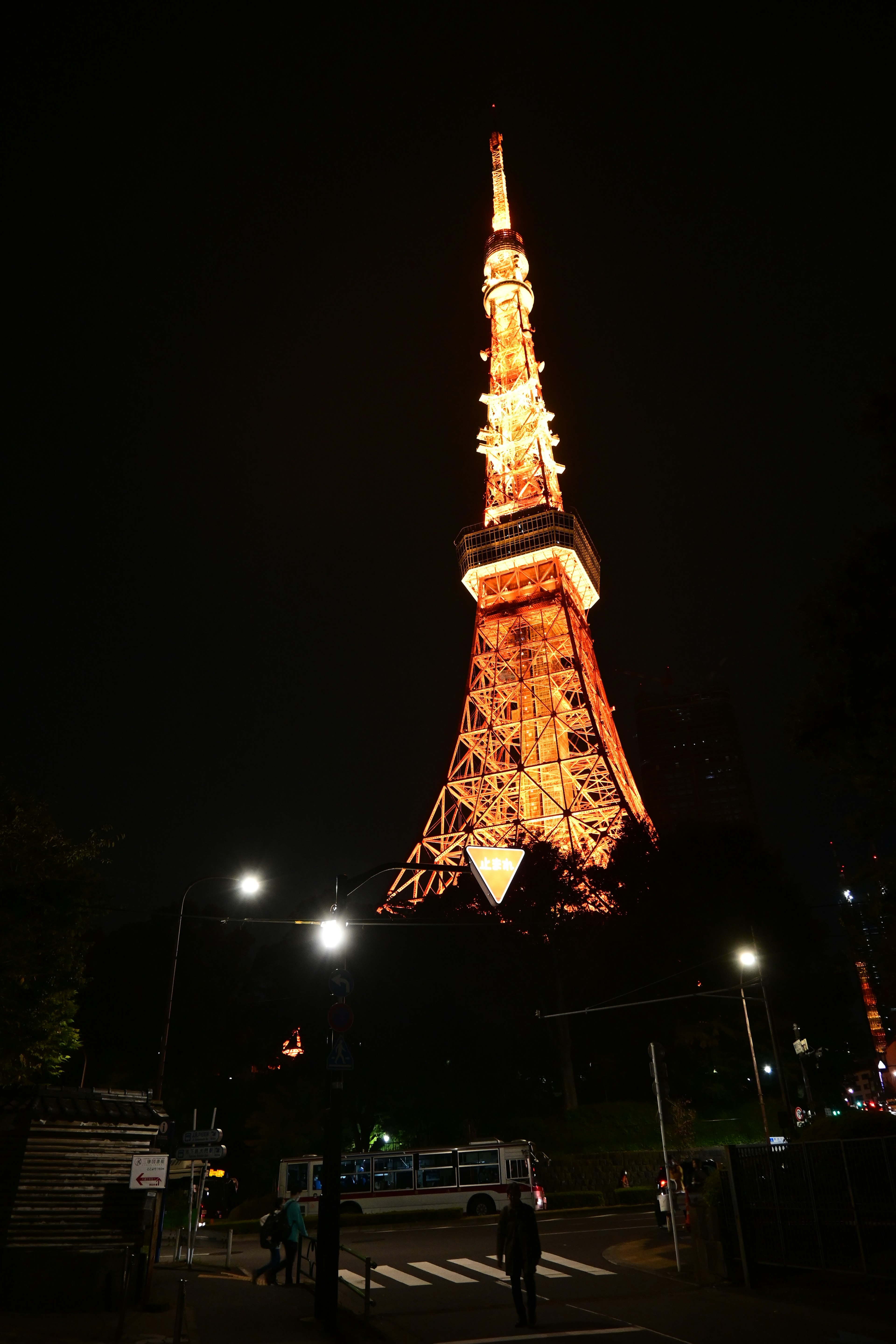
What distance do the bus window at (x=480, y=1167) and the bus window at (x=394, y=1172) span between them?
1597 millimetres

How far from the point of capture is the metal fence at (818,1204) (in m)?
10.7

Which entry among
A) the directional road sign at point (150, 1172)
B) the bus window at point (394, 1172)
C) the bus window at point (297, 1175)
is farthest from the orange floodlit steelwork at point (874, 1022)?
the directional road sign at point (150, 1172)

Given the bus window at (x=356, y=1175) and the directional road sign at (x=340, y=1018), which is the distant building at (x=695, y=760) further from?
the directional road sign at (x=340, y=1018)

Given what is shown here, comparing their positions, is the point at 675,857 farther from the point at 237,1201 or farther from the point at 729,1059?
the point at 237,1201

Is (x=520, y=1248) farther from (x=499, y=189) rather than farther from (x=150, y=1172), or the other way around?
(x=499, y=189)

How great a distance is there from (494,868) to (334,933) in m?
3.09

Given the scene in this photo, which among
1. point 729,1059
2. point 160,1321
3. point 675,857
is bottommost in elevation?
point 160,1321

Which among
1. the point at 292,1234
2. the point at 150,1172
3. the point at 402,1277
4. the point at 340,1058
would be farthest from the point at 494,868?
the point at 402,1277

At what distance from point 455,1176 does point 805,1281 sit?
1871 cm

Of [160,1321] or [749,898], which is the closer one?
[160,1321]

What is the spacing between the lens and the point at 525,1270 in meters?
10.4

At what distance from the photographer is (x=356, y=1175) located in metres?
28.0

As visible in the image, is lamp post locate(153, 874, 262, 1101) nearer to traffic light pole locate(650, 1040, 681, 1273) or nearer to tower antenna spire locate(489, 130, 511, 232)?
traffic light pole locate(650, 1040, 681, 1273)

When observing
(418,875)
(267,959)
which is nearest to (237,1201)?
(267,959)
